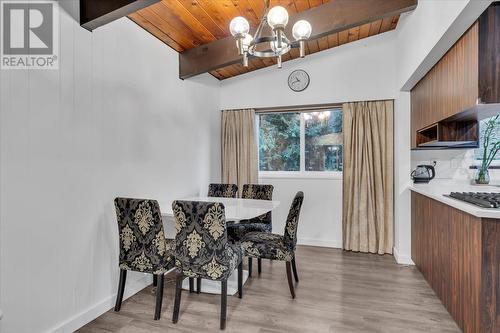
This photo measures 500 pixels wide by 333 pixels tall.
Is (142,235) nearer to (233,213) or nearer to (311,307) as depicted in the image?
(233,213)

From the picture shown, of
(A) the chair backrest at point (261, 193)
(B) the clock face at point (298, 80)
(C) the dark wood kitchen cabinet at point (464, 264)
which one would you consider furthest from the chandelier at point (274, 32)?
(B) the clock face at point (298, 80)

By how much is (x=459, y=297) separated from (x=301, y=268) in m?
1.61

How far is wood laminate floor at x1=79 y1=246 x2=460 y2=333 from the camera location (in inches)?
87.0

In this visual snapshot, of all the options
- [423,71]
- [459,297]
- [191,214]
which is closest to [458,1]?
[423,71]

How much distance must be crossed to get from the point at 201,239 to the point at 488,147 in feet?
10.5

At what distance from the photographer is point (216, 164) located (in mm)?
4574

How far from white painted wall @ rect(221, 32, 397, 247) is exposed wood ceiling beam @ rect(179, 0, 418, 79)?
112 cm

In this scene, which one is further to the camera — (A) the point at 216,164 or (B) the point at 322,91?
(A) the point at 216,164

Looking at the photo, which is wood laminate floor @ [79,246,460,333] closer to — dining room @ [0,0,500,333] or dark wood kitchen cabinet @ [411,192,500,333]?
dining room @ [0,0,500,333]

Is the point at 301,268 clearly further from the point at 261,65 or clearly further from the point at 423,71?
the point at 261,65

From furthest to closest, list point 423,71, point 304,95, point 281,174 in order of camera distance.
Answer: point 281,174 → point 304,95 → point 423,71

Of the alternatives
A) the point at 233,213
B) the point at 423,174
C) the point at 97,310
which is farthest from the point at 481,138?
the point at 97,310

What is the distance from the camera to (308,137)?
14.6 ft

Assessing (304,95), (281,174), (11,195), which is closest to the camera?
(11,195)
